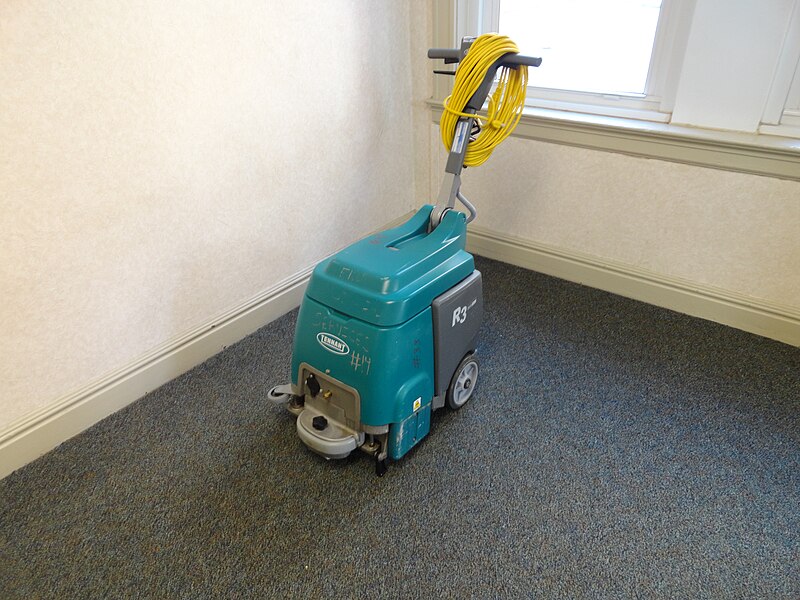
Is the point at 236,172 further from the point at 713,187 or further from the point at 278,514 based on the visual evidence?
the point at 713,187

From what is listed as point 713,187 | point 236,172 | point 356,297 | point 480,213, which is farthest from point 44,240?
point 713,187

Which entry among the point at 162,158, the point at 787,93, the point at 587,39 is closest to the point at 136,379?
the point at 162,158

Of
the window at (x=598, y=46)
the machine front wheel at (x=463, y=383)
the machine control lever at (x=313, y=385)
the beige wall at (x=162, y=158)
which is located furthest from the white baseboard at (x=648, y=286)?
the machine control lever at (x=313, y=385)

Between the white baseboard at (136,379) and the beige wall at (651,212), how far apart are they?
0.85 metres

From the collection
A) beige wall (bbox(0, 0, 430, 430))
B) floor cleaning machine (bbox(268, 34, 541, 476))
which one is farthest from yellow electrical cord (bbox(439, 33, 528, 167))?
beige wall (bbox(0, 0, 430, 430))

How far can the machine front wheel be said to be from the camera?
4.77 ft

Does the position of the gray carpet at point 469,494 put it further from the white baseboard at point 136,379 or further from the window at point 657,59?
the window at point 657,59

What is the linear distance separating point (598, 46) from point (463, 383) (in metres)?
1.25

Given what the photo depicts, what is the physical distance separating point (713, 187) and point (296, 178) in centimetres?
131

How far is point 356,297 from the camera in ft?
3.97

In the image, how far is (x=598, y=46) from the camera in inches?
74.0

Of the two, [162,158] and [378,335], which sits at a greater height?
[162,158]

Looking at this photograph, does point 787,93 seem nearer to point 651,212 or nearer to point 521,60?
point 651,212

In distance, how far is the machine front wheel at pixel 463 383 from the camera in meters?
1.45
